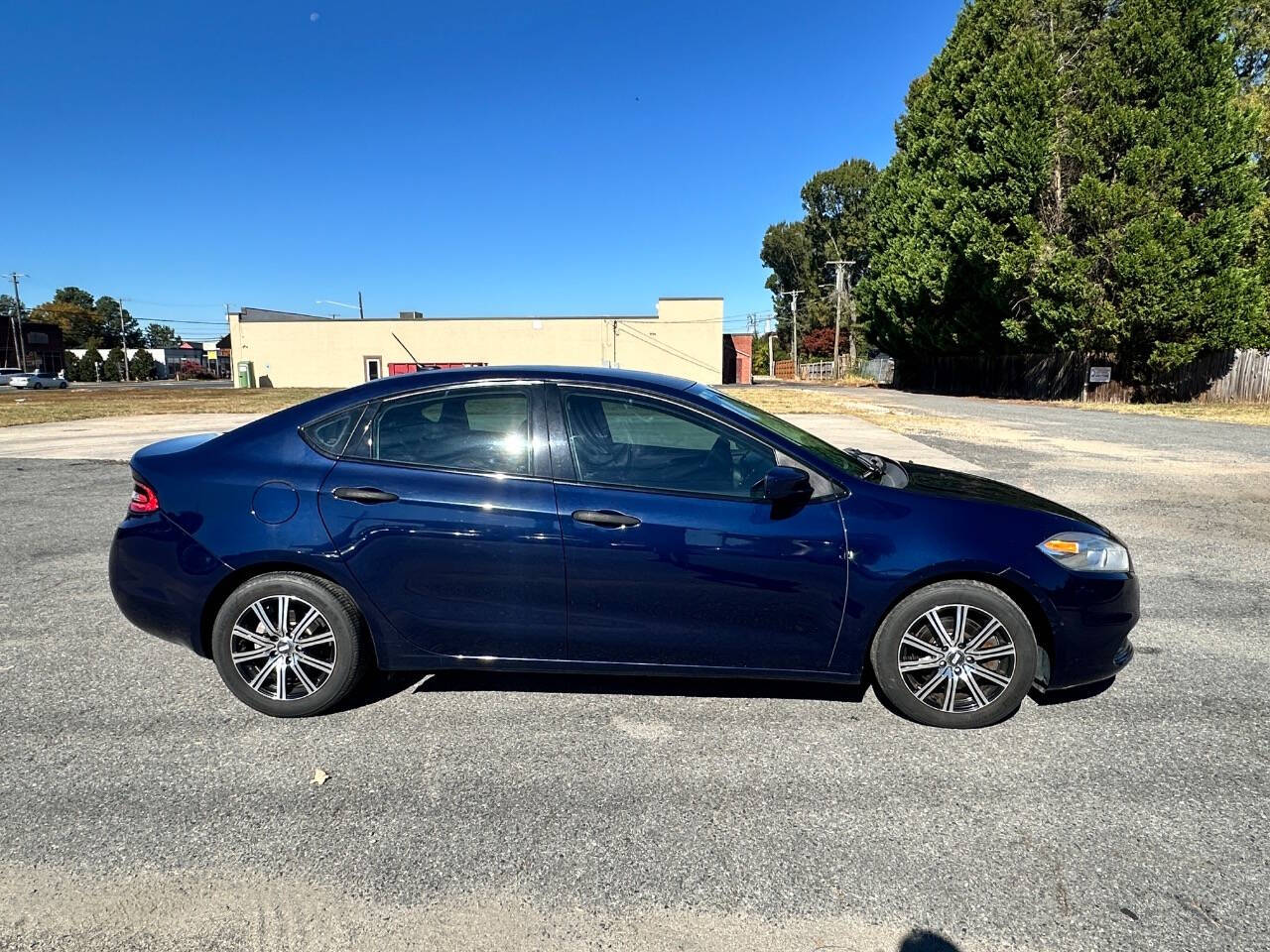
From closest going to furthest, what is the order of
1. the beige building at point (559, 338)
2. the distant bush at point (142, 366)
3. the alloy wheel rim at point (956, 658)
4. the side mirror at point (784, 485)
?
1. the side mirror at point (784, 485)
2. the alloy wheel rim at point (956, 658)
3. the beige building at point (559, 338)
4. the distant bush at point (142, 366)

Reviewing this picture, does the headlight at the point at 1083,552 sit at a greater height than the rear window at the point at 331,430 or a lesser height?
lesser

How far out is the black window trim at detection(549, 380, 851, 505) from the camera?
10.2 ft

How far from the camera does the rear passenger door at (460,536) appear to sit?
3.09 m

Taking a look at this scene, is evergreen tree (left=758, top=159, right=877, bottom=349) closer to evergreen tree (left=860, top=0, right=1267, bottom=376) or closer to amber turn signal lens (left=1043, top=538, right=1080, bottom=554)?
evergreen tree (left=860, top=0, right=1267, bottom=376)

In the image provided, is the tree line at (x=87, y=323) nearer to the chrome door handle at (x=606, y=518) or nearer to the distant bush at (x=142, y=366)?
the distant bush at (x=142, y=366)

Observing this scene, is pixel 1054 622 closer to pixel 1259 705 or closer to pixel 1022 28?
pixel 1259 705

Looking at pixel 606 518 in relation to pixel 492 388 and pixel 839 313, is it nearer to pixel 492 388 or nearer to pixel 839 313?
pixel 492 388

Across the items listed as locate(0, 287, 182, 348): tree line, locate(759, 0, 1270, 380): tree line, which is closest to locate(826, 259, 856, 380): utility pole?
locate(759, 0, 1270, 380): tree line

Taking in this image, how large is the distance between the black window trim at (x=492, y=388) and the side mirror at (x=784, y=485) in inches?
36.9

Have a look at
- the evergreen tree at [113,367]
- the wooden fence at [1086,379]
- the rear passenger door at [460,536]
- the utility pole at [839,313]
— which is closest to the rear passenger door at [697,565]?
the rear passenger door at [460,536]

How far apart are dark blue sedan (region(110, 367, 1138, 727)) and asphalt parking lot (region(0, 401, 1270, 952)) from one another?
302 mm

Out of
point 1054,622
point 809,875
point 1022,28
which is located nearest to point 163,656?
point 809,875

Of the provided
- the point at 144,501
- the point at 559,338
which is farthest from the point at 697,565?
the point at 559,338

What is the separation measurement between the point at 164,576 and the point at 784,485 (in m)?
2.77
